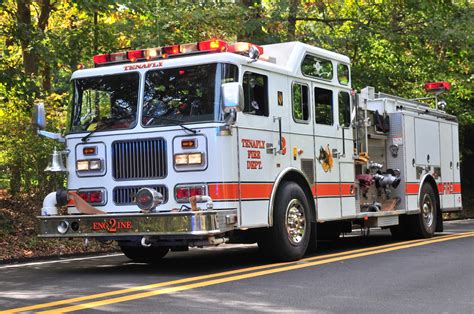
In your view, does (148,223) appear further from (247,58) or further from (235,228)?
(247,58)

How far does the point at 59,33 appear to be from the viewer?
15.0m

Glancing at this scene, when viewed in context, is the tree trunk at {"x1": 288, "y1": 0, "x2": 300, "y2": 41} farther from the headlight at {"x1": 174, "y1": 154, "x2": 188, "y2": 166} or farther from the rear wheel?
the headlight at {"x1": 174, "y1": 154, "x2": 188, "y2": 166}

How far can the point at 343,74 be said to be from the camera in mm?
11367

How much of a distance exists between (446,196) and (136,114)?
847 centimetres

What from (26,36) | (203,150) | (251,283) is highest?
(26,36)

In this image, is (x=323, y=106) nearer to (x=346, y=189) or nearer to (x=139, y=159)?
(x=346, y=189)

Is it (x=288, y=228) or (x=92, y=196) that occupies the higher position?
(x=92, y=196)

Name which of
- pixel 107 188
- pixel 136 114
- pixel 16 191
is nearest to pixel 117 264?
pixel 107 188

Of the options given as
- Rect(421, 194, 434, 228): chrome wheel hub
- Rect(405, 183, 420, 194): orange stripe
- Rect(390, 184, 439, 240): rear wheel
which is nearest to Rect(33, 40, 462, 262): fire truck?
Rect(405, 183, 420, 194): orange stripe

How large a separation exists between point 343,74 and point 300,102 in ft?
5.48

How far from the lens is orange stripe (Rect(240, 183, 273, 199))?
8711 mm

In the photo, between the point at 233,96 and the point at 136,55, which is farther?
the point at 136,55

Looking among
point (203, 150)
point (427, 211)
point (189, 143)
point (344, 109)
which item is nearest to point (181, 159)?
point (189, 143)

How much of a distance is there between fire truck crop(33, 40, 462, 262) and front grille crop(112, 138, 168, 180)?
0.01 metres
